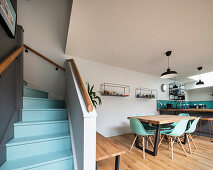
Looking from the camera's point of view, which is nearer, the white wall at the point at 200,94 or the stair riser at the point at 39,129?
the stair riser at the point at 39,129

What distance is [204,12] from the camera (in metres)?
1.51

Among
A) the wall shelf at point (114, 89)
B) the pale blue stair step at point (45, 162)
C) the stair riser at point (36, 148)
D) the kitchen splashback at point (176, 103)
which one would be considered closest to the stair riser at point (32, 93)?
the stair riser at point (36, 148)

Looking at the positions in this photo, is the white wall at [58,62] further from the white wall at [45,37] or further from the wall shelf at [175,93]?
the wall shelf at [175,93]

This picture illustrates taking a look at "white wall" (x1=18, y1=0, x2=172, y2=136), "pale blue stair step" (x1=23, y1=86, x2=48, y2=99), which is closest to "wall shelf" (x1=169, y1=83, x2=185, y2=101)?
"white wall" (x1=18, y1=0, x2=172, y2=136)

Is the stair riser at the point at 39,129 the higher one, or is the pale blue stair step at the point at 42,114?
the pale blue stair step at the point at 42,114

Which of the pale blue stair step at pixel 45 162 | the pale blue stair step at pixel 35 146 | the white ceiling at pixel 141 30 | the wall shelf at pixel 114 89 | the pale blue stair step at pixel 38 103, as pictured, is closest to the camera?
the pale blue stair step at pixel 45 162

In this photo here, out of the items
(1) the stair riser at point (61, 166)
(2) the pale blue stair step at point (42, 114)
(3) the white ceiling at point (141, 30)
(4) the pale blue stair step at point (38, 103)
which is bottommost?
(1) the stair riser at point (61, 166)

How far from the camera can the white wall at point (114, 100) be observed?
124 inches

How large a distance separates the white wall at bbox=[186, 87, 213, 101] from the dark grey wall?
802 centimetres

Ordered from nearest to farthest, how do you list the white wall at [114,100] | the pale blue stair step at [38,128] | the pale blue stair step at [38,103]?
1. the pale blue stair step at [38,128]
2. the pale blue stair step at [38,103]
3. the white wall at [114,100]

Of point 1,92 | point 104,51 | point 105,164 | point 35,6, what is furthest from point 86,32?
point 105,164

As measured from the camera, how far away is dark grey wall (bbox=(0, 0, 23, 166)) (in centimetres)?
110

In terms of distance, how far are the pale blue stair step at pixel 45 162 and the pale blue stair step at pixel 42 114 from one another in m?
0.59

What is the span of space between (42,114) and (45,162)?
781mm
